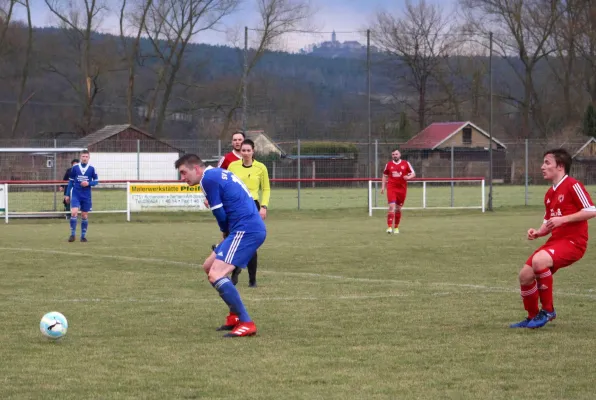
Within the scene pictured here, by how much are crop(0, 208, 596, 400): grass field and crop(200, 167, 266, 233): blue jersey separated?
100 cm

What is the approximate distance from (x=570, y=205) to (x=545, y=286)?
2.51 ft

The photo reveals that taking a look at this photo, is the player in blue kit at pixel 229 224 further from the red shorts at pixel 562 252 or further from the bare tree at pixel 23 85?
the bare tree at pixel 23 85

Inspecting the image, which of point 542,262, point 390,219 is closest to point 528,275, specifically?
point 542,262

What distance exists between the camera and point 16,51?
57.5 meters

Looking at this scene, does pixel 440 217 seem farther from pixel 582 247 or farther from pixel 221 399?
pixel 221 399

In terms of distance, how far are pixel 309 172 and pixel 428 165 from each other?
5525 mm

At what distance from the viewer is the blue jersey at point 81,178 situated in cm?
1983

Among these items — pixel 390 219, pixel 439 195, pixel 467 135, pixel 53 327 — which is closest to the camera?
pixel 53 327

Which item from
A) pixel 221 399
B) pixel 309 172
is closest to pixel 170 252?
pixel 221 399

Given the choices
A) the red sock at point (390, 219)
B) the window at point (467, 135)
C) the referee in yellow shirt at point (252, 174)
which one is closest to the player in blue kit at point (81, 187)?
the red sock at point (390, 219)

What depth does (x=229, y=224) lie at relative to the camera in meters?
8.37

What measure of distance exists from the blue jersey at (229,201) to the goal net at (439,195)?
2108 centimetres

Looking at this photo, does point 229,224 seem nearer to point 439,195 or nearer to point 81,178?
point 81,178

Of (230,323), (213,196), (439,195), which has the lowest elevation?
(439,195)
